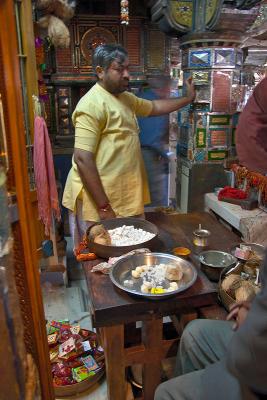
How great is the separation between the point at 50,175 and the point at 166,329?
1462 millimetres

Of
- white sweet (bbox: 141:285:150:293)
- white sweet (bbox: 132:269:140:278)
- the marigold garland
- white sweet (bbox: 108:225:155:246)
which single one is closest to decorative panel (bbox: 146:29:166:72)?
the marigold garland

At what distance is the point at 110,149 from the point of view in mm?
2615

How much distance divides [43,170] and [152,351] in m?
1.53

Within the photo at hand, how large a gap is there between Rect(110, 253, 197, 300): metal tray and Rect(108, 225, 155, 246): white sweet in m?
0.14

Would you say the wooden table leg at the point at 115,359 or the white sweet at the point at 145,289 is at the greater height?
the white sweet at the point at 145,289

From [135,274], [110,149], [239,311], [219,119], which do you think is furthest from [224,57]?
[239,311]

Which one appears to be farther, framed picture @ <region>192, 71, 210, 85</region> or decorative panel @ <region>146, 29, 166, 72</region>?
decorative panel @ <region>146, 29, 166, 72</region>

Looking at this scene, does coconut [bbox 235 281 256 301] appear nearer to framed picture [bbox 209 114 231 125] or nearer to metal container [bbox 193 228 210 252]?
metal container [bbox 193 228 210 252]

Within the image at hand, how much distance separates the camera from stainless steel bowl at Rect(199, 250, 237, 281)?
72.1 inches

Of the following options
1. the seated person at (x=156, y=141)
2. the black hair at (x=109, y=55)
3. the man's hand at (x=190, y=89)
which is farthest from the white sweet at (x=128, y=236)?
the seated person at (x=156, y=141)

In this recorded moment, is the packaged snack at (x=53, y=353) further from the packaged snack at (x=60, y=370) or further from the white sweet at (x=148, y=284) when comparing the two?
the white sweet at (x=148, y=284)

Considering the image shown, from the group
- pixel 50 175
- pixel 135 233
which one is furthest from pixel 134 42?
pixel 135 233

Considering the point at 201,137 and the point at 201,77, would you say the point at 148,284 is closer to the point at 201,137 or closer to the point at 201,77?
the point at 201,137

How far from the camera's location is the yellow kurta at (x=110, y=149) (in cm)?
251
